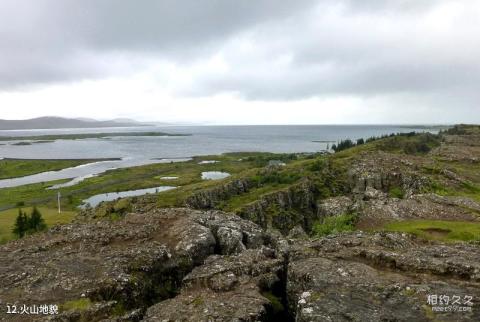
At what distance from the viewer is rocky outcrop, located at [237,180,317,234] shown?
59.7 meters

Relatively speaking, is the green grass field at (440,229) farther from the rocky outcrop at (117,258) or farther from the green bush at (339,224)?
the rocky outcrop at (117,258)

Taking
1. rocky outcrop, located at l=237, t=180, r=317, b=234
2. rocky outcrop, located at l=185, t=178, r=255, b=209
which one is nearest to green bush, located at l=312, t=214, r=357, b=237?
rocky outcrop, located at l=237, t=180, r=317, b=234

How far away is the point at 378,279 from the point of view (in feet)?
57.1

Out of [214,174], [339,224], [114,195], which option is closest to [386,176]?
[339,224]

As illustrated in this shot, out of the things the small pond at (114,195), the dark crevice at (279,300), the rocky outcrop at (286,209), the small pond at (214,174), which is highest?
the dark crevice at (279,300)

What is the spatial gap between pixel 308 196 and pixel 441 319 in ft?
172

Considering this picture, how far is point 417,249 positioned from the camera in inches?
844

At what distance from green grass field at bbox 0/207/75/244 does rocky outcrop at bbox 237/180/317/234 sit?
45633mm

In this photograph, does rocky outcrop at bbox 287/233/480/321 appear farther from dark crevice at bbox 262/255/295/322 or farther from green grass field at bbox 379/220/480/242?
green grass field at bbox 379/220/480/242

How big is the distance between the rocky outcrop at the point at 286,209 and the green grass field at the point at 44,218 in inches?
1797

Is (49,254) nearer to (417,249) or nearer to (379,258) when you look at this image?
(379,258)

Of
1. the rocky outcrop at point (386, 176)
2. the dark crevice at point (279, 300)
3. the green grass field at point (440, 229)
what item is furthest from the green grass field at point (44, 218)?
the green grass field at point (440, 229)

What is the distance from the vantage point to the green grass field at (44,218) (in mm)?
75925

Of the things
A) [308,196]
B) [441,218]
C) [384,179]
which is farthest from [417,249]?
[308,196]
